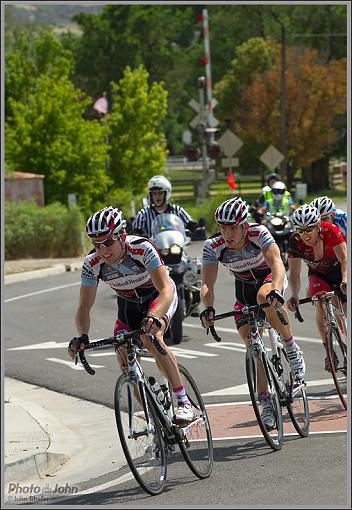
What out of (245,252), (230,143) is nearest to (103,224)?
(245,252)

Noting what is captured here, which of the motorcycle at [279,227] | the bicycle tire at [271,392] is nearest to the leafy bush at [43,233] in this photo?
the motorcycle at [279,227]

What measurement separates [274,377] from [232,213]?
4.65 ft

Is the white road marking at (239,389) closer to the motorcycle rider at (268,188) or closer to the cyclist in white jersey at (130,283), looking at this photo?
the cyclist in white jersey at (130,283)

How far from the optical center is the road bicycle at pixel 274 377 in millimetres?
9664

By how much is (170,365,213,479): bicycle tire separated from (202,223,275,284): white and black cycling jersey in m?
1.14

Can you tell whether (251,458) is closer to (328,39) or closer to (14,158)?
(14,158)

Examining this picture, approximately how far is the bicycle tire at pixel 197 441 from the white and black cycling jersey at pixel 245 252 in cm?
114

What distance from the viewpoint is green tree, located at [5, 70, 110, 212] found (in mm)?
41000

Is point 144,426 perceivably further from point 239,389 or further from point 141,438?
point 239,389

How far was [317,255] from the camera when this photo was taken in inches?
449

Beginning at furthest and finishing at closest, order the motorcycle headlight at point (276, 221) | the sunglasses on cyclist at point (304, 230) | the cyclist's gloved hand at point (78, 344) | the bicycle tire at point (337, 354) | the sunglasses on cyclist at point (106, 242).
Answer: the motorcycle headlight at point (276, 221) → the bicycle tire at point (337, 354) → the sunglasses on cyclist at point (304, 230) → the sunglasses on cyclist at point (106, 242) → the cyclist's gloved hand at point (78, 344)

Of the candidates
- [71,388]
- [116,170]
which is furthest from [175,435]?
[116,170]

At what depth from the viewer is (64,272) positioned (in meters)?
29.4

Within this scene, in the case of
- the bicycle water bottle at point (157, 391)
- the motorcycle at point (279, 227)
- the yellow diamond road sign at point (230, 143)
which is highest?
the yellow diamond road sign at point (230, 143)
